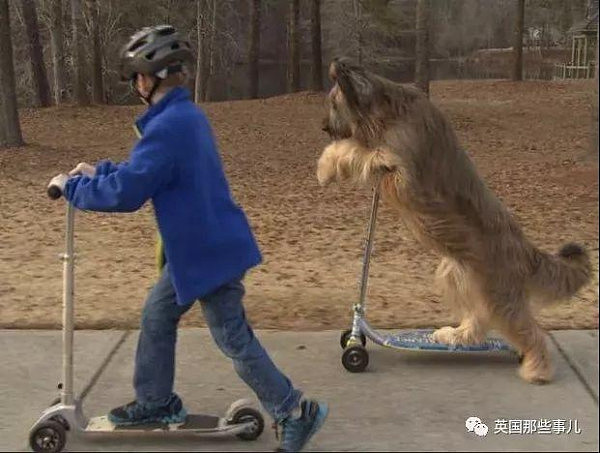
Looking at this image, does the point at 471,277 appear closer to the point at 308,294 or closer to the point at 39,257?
the point at 308,294

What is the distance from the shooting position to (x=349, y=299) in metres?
6.10

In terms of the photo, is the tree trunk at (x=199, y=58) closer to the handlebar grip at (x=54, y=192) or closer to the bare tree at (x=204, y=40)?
the bare tree at (x=204, y=40)

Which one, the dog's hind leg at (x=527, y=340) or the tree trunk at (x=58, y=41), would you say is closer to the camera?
the dog's hind leg at (x=527, y=340)

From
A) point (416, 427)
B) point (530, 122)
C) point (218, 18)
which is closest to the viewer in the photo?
point (416, 427)

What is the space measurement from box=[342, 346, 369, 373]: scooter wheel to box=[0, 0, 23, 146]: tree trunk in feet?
34.7

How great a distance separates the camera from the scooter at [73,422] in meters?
3.76

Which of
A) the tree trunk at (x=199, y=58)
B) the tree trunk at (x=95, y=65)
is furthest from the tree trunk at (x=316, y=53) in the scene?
the tree trunk at (x=95, y=65)

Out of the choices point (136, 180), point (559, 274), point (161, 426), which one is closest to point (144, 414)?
point (161, 426)

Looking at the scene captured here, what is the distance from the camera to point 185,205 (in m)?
3.55

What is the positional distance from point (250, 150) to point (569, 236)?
302 inches

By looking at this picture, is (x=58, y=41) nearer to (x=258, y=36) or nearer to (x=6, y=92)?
(x=258, y=36)

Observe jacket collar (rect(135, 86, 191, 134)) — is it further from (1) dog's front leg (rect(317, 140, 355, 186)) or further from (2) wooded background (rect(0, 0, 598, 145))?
(2) wooded background (rect(0, 0, 598, 145))

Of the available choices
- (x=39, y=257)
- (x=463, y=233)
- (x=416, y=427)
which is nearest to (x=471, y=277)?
(x=463, y=233)

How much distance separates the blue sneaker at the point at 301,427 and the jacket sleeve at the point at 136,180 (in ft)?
3.76
